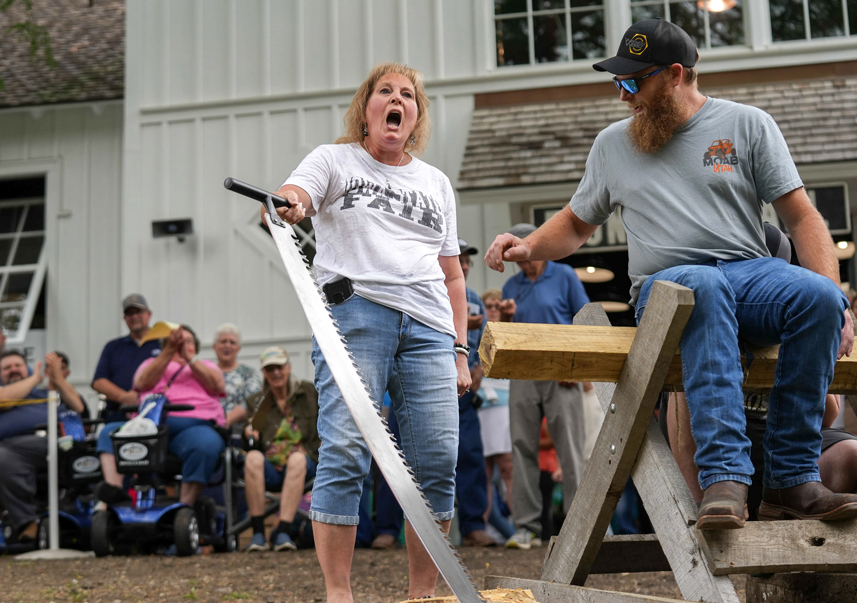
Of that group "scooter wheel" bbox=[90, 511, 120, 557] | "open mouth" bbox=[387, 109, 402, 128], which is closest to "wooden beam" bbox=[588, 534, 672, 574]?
"open mouth" bbox=[387, 109, 402, 128]

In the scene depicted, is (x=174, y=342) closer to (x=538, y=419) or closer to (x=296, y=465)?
(x=296, y=465)

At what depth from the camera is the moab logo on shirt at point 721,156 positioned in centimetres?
307

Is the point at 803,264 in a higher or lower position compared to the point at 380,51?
lower

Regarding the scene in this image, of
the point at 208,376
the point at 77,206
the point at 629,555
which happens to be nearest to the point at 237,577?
the point at 208,376

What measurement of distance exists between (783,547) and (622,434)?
549mm

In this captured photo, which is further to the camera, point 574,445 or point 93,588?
point 574,445

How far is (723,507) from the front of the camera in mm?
2529

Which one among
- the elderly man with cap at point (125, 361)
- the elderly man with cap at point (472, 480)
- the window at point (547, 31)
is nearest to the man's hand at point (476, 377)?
the elderly man with cap at point (472, 480)

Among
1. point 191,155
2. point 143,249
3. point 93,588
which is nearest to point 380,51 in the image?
point 191,155

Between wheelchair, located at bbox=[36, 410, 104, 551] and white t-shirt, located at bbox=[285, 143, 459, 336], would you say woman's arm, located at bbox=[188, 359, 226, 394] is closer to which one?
wheelchair, located at bbox=[36, 410, 104, 551]

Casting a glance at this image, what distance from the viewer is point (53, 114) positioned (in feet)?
40.2

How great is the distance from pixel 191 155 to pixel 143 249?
1230 mm

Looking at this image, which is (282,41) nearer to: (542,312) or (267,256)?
(267,256)

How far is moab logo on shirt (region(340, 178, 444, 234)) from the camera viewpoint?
11.0ft
